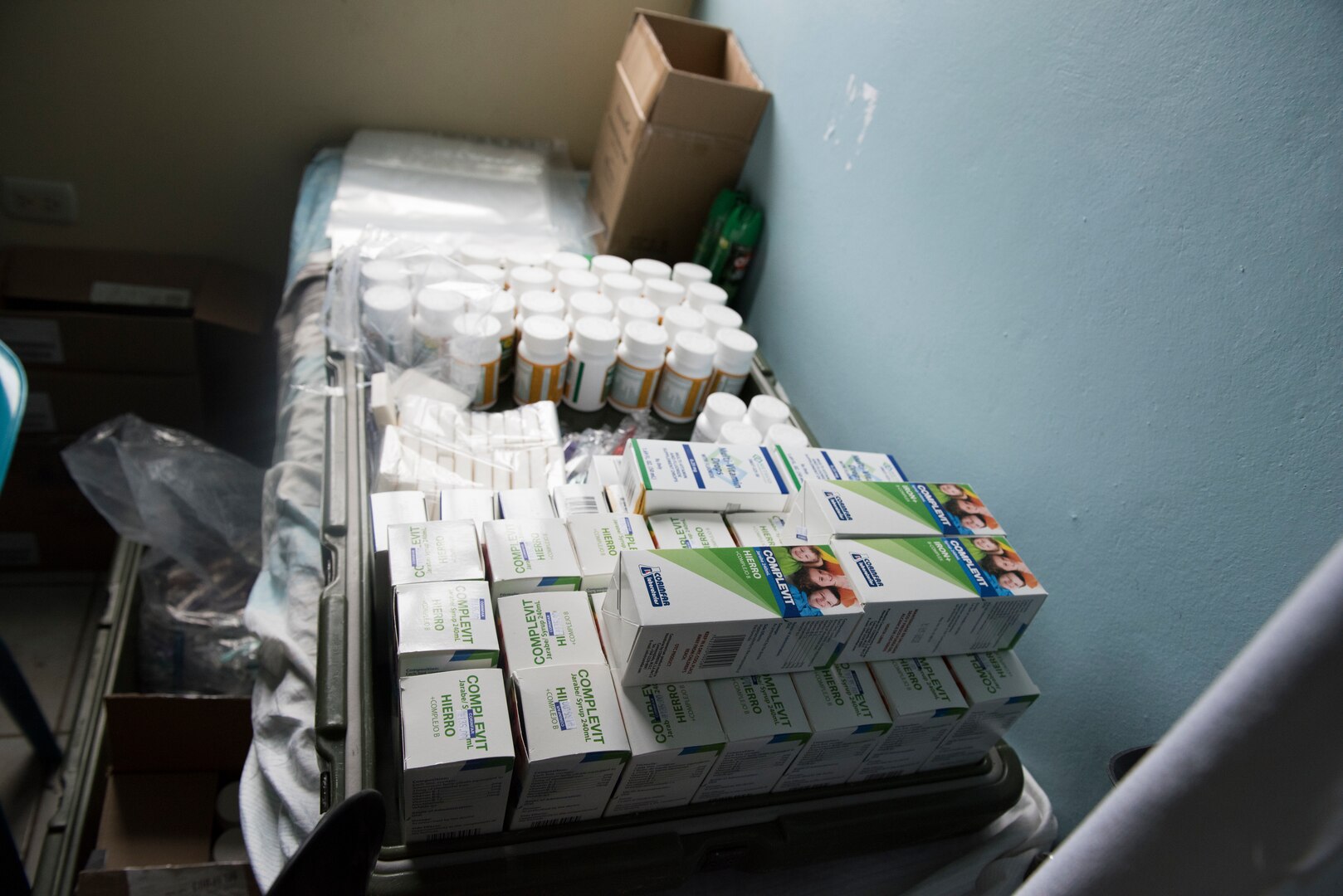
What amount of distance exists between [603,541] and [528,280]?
0.60 m

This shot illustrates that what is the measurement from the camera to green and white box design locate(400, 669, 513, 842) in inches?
24.0

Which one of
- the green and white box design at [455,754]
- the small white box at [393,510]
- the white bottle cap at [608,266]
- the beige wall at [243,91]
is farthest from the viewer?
the beige wall at [243,91]

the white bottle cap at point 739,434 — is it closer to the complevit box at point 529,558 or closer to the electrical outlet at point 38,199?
the complevit box at point 529,558

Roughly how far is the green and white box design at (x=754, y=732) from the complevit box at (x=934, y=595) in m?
0.08

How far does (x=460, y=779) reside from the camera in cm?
62

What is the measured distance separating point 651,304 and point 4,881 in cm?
110

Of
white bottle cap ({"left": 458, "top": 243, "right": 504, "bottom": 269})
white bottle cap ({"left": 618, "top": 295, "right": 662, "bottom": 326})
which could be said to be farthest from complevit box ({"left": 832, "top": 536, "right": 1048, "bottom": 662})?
white bottle cap ({"left": 458, "top": 243, "right": 504, "bottom": 269})

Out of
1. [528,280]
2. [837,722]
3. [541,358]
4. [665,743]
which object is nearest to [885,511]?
[837,722]

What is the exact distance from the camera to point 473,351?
112 centimetres

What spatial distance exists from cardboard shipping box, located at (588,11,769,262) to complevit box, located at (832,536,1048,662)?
0.99 m

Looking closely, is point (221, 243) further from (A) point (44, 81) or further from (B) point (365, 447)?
(B) point (365, 447)

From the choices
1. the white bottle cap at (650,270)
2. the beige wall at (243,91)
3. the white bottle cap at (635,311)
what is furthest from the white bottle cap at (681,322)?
the beige wall at (243,91)

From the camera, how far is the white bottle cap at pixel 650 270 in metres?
1.39

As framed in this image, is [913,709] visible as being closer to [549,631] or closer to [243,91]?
[549,631]
